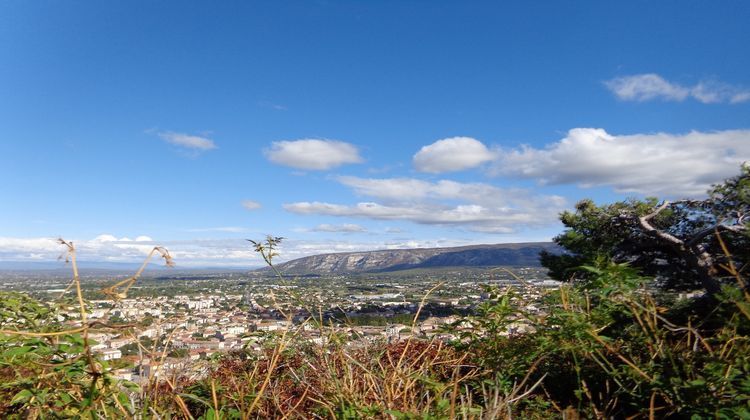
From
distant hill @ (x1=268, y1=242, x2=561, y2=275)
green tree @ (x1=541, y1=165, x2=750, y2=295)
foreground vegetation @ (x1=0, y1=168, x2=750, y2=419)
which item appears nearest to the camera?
foreground vegetation @ (x1=0, y1=168, x2=750, y2=419)

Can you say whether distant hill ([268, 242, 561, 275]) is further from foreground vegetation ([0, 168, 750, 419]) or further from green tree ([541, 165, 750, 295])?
foreground vegetation ([0, 168, 750, 419])

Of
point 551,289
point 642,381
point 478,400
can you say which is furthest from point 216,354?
point 642,381

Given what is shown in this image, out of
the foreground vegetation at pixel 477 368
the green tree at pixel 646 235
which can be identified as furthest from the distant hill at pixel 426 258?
the foreground vegetation at pixel 477 368

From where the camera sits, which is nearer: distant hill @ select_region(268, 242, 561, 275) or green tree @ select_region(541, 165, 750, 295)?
green tree @ select_region(541, 165, 750, 295)

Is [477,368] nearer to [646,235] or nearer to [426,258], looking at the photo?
[646,235]

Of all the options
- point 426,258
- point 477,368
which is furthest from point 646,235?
point 426,258

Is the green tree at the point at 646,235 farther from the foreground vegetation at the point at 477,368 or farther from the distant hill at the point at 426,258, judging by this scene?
the distant hill at the point at 426,258

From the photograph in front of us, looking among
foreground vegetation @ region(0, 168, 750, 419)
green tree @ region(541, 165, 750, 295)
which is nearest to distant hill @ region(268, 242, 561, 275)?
green tree @ region(541, 165, 750, 295)

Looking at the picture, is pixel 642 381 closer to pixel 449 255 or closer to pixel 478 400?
pixel 478 400
